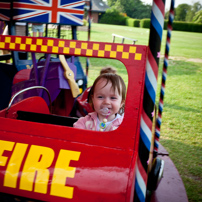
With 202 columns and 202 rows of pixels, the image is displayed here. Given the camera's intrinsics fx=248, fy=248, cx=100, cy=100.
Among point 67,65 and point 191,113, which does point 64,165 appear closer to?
point 67,65

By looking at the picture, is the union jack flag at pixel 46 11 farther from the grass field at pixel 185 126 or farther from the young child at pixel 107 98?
the young child at pixel 107 98

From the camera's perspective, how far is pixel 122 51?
1232mm

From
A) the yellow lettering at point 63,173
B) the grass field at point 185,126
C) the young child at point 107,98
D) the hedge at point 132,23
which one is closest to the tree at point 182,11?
the hedge at point 132,23

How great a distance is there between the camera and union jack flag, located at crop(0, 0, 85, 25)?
394 cm

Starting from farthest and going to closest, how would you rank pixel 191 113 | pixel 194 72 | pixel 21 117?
pixel 194 72 < pixel 191 113 < pixel 21 117

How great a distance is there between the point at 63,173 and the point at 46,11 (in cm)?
355

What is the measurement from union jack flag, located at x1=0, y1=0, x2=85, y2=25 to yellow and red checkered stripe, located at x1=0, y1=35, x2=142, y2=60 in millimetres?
2792

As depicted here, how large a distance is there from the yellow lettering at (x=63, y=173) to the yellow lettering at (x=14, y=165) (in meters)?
0.18

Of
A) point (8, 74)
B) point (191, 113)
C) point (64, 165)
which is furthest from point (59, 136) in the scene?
point (191, 113)

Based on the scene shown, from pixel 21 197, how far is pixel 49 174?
169 mm

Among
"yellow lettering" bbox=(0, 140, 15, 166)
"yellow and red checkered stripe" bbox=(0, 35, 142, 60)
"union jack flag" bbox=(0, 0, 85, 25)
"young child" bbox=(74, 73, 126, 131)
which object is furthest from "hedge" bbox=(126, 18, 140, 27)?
"yellow lettering" bbox=(0, 140, 15, 166)

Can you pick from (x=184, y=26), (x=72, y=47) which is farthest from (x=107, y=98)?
(x=184, y=26)

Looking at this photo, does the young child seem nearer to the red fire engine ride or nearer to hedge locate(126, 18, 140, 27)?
the red fire engine ride

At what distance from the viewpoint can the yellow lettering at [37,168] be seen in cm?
109
